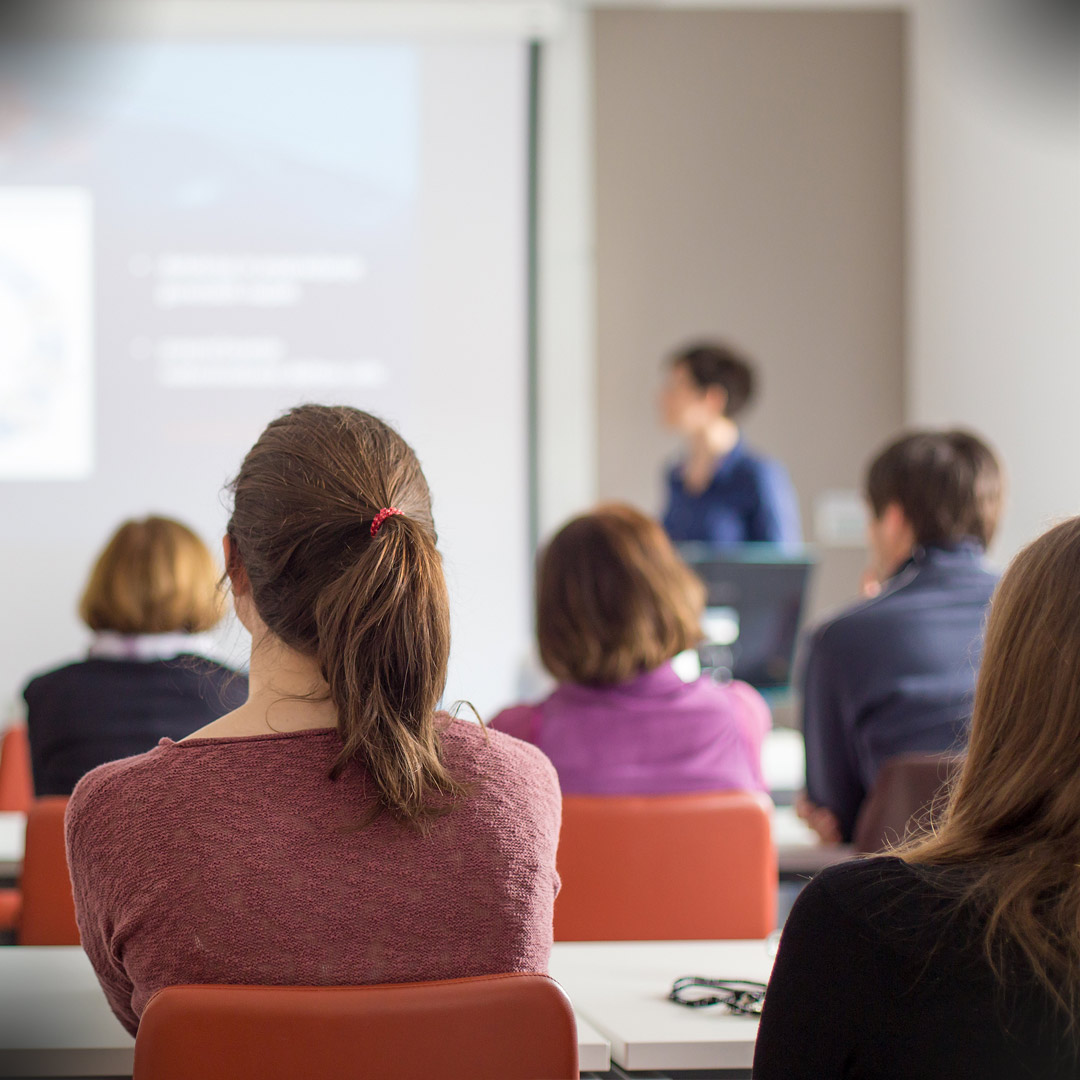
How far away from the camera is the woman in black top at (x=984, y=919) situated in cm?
81

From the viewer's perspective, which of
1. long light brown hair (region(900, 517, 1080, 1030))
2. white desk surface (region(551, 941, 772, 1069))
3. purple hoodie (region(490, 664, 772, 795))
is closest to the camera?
long light brown hair (region(900, 517, 1080, 1030))

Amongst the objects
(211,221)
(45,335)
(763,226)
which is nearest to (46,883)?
(45,335)

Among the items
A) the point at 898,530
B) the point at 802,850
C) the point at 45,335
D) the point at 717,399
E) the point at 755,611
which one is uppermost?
the point at 45,335

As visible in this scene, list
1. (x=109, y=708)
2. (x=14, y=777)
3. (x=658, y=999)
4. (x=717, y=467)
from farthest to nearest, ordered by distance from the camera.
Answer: (x=717, y=467), (x=14, y=777), (x=109, y=708), (x=658, y=999)

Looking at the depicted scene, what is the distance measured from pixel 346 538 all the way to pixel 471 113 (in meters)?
3.79

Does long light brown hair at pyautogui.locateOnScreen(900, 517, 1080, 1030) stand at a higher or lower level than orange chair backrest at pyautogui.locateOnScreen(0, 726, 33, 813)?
higher

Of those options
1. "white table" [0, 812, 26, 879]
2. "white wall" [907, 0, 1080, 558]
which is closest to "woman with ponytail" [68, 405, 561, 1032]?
"white table" [0, 812, 26, 879]

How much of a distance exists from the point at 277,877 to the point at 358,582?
257 millimetres

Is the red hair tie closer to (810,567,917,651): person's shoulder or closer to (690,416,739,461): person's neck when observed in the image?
(810,567,917,651): person's shoulder

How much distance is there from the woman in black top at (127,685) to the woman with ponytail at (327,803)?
0.94 m

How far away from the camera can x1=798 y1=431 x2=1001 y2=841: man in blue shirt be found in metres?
2.24

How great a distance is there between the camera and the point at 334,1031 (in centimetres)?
93

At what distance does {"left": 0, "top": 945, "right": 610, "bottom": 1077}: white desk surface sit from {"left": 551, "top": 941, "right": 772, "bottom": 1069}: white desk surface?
0.03m

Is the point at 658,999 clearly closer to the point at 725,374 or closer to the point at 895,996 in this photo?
the point at 895,996
